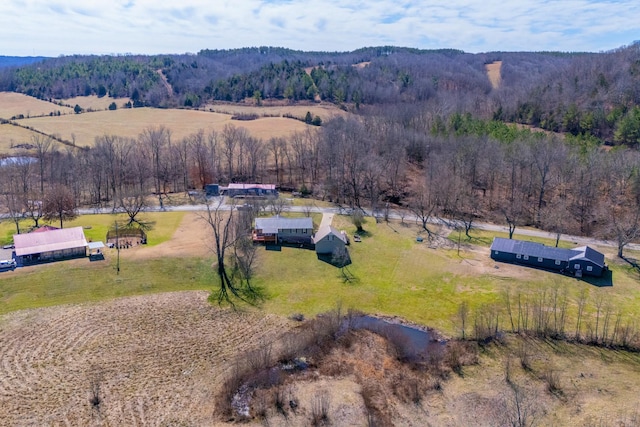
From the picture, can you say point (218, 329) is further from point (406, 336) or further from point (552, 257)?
point (552, 257)

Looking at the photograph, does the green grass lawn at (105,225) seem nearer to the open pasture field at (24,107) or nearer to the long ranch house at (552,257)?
the long ranch house at (552,257)

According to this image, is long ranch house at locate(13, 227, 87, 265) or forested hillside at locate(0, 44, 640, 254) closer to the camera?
long ranch house at locate(13, 227, 87, 265)

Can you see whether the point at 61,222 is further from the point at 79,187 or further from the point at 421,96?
the point at 421,96

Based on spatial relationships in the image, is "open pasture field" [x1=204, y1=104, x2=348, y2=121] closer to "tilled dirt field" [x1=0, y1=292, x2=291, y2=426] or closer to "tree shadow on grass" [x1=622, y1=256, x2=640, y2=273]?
"tree shadow on grass" [x1=622, y1=256, x2=640, y2=273]

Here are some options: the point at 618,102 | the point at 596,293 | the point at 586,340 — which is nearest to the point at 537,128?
the point at 618,102

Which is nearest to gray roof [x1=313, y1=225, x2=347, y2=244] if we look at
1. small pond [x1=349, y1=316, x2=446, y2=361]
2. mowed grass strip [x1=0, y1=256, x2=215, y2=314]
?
mowed grass strip [x1=0, y1=256, x2=215, y2=314]

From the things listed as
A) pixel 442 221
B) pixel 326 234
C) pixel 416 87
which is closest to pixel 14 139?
pixel 326 234
